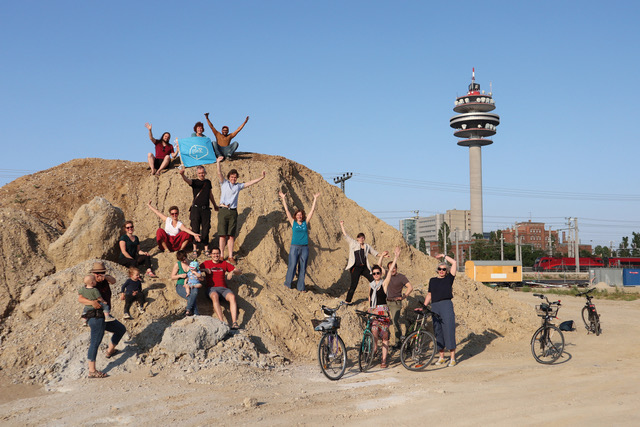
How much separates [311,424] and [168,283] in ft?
17.9

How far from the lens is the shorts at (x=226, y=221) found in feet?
40.3

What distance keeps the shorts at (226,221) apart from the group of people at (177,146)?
430cm

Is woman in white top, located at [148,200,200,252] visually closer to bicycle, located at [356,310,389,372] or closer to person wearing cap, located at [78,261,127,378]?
person wearing cap, located at [78,261,127,378]

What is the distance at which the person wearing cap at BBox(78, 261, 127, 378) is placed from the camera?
8469mm

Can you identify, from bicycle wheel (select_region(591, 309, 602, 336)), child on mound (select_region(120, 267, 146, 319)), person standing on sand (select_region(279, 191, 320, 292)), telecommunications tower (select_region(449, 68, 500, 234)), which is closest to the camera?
child on mound (select_region(120, 267, 146, 319))

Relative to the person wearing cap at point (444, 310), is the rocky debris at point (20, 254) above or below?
above

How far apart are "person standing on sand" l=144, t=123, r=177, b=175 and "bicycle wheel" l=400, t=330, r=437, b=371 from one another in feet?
30.7

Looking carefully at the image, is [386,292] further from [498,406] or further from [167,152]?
[167,152]

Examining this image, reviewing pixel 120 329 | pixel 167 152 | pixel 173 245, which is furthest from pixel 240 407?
pixel 167 152

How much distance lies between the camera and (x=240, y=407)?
720 cm

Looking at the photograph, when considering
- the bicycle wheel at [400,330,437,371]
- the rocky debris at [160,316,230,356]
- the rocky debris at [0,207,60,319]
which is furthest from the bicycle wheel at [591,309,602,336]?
the rocky debris at [0,207,60,319]

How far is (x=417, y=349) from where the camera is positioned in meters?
9.91

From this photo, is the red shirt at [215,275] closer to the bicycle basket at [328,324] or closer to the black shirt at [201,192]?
the black shirt at [201,192]

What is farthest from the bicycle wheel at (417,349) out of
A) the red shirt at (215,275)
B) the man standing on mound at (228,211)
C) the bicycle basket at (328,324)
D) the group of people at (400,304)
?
the man standing on mound at (228,211)
